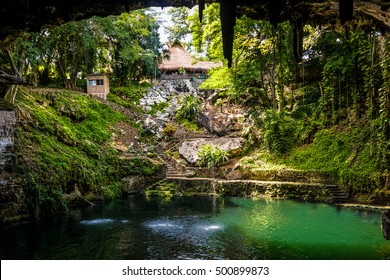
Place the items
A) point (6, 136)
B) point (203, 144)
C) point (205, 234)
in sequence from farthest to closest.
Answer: point (203, 144) → point (6, 136) → point (205, 234)

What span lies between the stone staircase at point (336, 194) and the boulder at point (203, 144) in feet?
24.8

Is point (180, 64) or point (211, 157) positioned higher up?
point (180, 64)

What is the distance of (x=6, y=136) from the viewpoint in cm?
1279

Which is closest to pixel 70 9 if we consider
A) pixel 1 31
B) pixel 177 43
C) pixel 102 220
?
pixel 1 31

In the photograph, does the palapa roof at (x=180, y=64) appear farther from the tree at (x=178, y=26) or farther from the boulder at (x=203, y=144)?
the boulder at (x=203, y=144)

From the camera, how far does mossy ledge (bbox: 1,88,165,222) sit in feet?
43.6

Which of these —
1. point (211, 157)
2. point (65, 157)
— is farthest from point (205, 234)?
point (211, 157)

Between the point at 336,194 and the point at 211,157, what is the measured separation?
27.2ft

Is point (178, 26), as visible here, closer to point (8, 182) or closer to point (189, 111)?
point (189, 111)

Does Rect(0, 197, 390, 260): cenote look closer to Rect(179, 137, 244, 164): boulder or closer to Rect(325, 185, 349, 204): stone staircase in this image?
Rect(325, 185, 349, 204): stone staircase

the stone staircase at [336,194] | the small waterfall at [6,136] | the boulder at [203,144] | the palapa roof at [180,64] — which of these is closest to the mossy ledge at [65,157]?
the small waterfall at [6,136]

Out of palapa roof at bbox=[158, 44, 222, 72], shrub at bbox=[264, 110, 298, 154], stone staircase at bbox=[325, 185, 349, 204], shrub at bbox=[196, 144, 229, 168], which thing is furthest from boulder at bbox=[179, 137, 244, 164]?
palapa roof at bbox=[158, 44, 222, 72]

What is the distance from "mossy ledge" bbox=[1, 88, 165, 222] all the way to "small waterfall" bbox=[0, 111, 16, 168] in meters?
0.46

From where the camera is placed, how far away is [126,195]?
18672 millimetres
